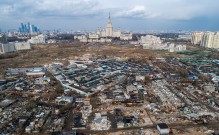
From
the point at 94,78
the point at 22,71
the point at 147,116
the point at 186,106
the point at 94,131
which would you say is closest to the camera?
the point at 94,131

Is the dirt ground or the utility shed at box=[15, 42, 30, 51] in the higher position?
the utility shed at box=[15, 42, 30, 51]

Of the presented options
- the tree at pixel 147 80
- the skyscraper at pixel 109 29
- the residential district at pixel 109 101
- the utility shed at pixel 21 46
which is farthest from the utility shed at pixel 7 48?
the skyscraper at pixel 109 29

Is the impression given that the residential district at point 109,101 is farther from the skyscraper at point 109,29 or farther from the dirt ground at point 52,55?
the skyscraper at point 109,29

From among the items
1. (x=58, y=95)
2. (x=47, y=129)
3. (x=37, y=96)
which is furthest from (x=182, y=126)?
(x=37, y=96)

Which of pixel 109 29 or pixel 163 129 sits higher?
pixel 109 29

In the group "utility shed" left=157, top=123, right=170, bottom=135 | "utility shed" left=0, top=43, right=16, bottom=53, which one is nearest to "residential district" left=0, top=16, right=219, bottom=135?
"utility shed" left=157, top=123, right=170, bottom=135

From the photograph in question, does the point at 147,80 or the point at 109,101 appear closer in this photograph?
the point at 109,101

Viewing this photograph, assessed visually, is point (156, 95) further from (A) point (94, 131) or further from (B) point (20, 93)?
(B) point (20, 93)

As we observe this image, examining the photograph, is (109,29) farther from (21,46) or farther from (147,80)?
(147,80)

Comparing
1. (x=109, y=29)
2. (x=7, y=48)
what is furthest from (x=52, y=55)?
(x=109, y=29)

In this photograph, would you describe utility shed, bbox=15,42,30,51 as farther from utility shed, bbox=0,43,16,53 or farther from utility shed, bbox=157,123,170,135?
utility shed, bbox=157,123,170,135

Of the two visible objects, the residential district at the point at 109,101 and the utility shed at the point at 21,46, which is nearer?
the residential district at the point at 109,101
